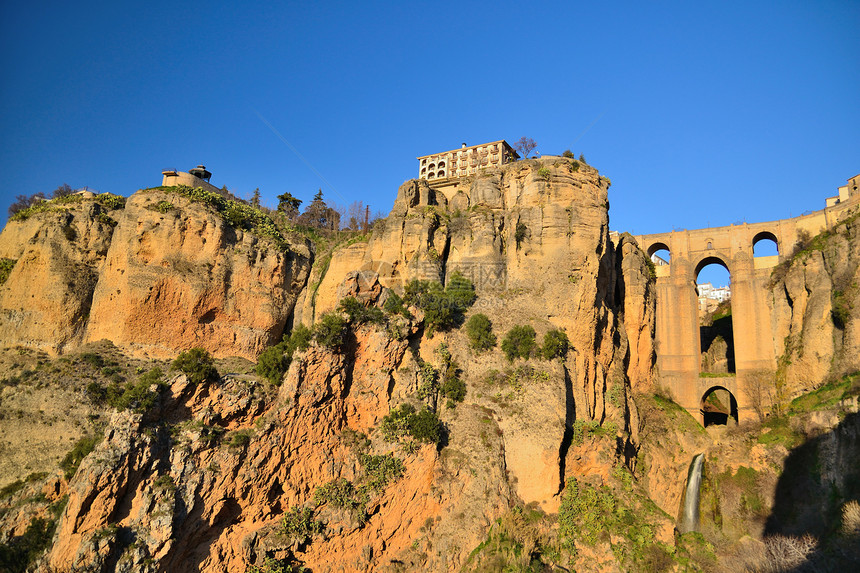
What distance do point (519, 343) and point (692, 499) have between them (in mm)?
14623

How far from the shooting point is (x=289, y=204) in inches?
2211

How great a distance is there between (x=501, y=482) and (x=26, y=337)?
72.8ft

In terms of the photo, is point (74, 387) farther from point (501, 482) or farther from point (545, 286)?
point (545, 286)

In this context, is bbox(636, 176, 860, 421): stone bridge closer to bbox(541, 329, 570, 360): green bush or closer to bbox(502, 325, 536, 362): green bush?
bbox(541, 329, 570, 360): green bush

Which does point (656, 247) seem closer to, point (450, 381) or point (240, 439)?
point (450, 381)

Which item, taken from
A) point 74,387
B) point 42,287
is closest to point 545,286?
point 74,387

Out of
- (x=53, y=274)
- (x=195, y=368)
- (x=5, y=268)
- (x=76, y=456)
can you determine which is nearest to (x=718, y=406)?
(x=195, y=368)

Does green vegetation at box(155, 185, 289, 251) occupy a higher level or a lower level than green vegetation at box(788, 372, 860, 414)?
higher

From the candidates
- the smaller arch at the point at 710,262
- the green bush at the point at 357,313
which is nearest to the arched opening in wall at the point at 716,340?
the smaller arch at the point at 710,262

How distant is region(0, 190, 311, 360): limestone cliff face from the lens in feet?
98.3

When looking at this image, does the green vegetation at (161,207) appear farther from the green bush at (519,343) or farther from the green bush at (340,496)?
the green bush at (519,343)

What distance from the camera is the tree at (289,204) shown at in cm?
5559

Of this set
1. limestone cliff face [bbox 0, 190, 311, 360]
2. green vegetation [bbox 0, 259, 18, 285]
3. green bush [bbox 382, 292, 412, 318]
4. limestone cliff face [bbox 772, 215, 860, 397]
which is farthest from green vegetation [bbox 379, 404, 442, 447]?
limestone cliff face [bbox 772, 215, 860, 397]

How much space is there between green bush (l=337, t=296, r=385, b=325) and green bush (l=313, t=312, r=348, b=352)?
2.69 ft
